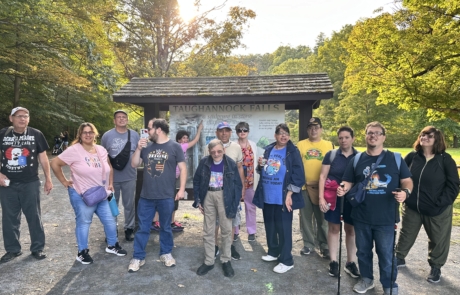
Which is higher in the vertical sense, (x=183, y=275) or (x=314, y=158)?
(x=314, y=158)

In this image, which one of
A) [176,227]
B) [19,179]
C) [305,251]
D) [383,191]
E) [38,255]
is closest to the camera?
[383,191]

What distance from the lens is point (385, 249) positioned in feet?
10.1

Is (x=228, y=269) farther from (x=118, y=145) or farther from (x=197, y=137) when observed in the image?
(x=197, y=137)

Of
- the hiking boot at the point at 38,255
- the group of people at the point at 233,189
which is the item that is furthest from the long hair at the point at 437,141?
the hiking boot at the point at 38,255

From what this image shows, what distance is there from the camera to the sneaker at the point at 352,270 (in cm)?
363

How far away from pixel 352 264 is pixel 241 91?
346 centimetres

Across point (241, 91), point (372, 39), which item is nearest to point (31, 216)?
point (241, 91)

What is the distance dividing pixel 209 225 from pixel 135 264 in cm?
112

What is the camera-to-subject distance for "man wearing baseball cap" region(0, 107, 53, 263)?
3.88m

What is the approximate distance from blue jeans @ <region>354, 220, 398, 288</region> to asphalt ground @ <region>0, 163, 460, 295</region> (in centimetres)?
29

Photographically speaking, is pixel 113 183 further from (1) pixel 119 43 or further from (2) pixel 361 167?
(1) pixel 119 43

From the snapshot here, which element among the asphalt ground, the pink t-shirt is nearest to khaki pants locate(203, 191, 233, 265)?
the asphalt ground

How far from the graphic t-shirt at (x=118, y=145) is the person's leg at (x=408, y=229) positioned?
13.6 ft

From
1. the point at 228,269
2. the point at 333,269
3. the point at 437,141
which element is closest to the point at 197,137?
the point at 228,269
